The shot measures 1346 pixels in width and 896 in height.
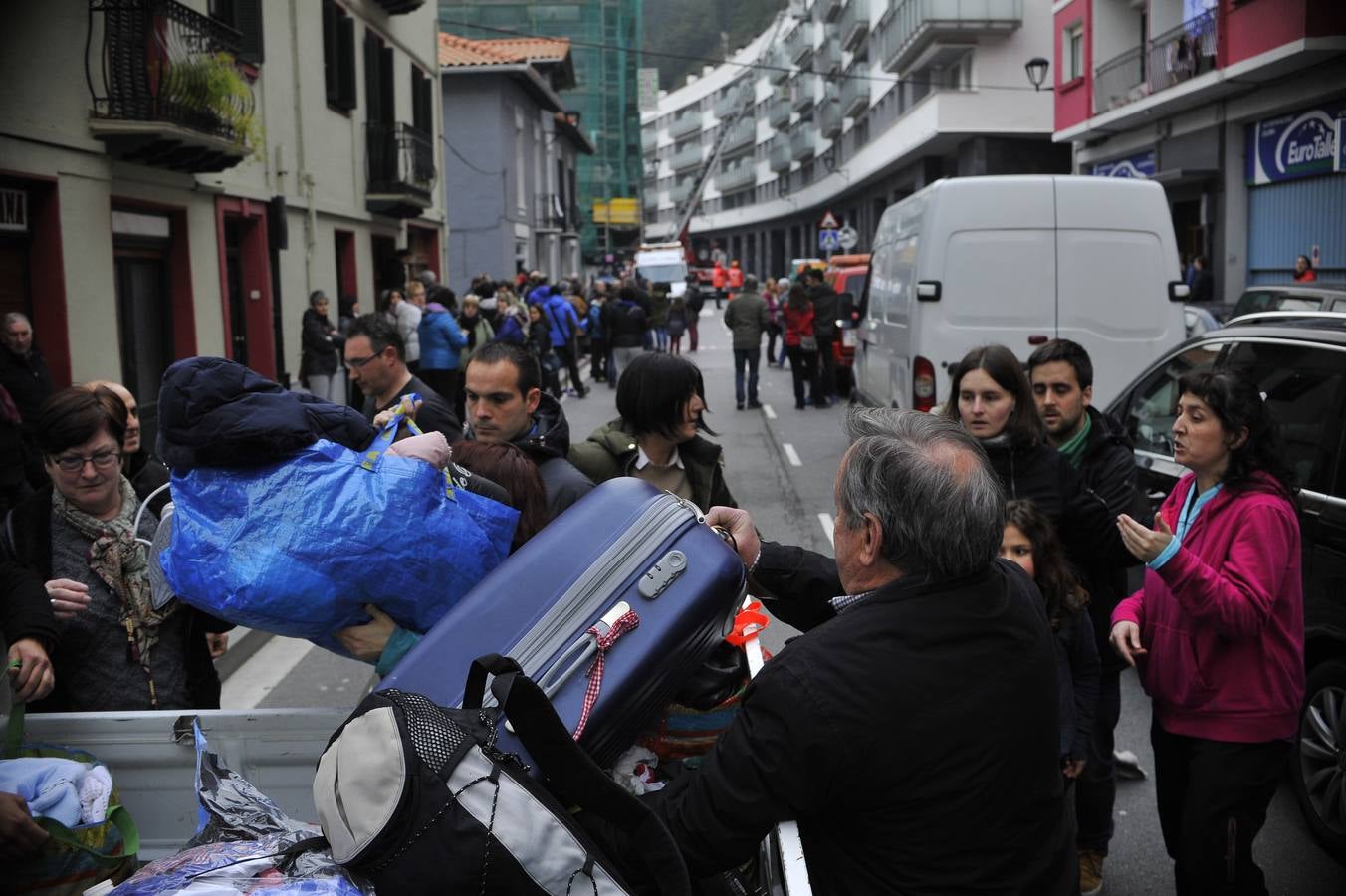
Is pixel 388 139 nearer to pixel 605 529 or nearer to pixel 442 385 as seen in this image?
pixel 442 385

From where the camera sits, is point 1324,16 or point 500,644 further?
point 1324,16

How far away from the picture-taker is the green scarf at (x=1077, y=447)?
439 centimetres

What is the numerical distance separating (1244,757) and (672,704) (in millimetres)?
1736

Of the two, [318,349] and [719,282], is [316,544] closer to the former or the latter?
[318,349]

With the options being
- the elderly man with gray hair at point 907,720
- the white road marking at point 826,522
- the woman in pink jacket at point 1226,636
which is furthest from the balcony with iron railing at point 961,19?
the elderly man with gray hair at point 907,720

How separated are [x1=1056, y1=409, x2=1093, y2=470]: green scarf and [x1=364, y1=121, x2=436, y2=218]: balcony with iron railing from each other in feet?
61.2

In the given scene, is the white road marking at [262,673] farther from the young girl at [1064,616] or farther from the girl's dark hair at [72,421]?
the young girl at [1064,616]

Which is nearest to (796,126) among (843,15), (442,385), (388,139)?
(843,15)

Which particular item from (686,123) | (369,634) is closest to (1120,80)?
(369,634)

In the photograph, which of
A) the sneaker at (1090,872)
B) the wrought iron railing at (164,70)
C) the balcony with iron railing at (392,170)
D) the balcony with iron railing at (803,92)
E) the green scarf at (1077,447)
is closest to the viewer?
the sneaker at (1090,872)

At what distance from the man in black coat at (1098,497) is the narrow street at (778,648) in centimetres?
31

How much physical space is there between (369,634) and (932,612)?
1145 millimetres

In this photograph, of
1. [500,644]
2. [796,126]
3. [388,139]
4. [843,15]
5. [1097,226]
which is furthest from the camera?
[796,126]

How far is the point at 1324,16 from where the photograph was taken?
1852cm
